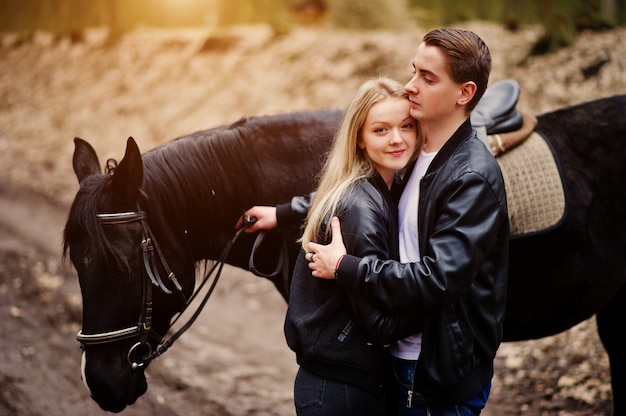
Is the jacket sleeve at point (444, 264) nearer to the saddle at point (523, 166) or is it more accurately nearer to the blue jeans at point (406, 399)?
the blue jeans at point (406, 399)

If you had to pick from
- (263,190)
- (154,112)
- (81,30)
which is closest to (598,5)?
(263,190)

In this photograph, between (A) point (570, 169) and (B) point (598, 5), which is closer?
(A) point (570, 169)

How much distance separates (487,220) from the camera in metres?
1.78

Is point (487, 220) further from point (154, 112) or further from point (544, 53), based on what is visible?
point (154, 112)

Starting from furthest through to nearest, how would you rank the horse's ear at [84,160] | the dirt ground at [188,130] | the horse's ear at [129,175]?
the dirt ground at [188,130]
the horse's ear at [84,160]
the horse's ear at [129,175]

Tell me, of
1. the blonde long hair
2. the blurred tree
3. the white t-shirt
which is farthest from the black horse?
the blurred tree

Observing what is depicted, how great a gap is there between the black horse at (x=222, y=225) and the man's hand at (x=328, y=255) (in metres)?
0.84

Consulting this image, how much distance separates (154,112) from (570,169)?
1155 centimetres

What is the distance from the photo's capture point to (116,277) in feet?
8.02

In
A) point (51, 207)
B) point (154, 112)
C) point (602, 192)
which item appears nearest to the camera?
point (602, 192)

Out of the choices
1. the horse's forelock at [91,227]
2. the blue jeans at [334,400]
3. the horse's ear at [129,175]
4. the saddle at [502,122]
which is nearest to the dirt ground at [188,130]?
the saddle at [502,122]

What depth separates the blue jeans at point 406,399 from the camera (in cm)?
193

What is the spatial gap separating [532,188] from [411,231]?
115cm

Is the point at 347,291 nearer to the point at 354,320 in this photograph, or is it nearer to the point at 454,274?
the point at 354,320
